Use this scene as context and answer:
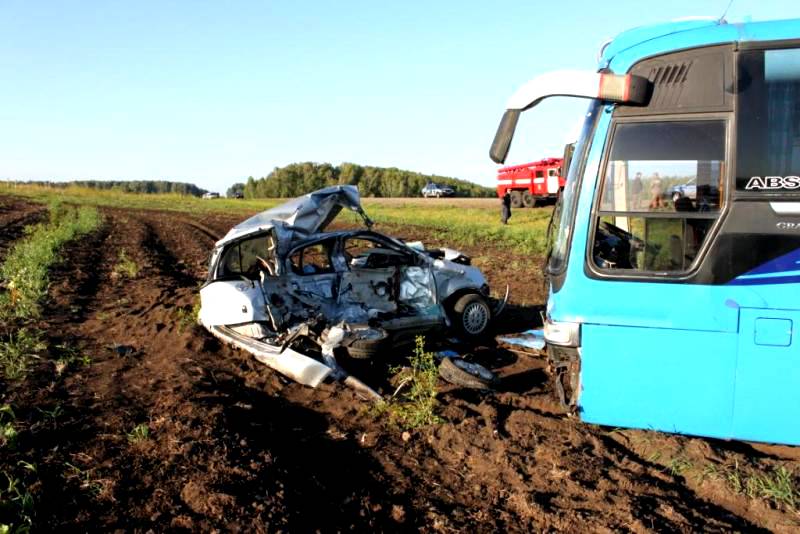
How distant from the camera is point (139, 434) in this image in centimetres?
499

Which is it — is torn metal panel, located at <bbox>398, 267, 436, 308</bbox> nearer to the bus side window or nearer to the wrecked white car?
the wrecked white car

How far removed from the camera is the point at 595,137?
181 inches

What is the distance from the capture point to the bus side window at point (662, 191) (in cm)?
431

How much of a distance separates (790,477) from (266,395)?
4.82 meters

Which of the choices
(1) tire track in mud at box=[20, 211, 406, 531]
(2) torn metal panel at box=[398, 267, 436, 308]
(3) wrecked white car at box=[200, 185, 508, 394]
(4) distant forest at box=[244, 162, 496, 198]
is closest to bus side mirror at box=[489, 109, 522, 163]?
(1) tire track in mud at box=[20, 211, 406, 531]

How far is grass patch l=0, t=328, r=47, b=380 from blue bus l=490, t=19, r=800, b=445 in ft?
18.5

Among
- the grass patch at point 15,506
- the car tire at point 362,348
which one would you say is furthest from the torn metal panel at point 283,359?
the grass patch at point 15,506

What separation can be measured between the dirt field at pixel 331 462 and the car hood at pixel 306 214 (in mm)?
1751

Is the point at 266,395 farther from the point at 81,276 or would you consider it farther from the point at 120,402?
the point at 81,276

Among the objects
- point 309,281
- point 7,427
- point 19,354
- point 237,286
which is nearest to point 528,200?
point 309,281

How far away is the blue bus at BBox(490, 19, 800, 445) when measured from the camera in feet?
13.7

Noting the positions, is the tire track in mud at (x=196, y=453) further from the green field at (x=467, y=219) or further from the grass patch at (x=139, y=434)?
the green field at (x=467, y=219)

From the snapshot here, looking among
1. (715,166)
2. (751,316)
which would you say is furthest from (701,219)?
(751,316)

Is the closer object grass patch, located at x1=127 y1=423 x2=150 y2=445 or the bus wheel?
grass patch, located at x1=127 y1=423 x2=150 y2=445
